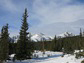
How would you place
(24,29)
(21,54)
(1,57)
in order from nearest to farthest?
(1,57)
(21,54)
(24,29)

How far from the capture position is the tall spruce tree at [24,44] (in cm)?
4203

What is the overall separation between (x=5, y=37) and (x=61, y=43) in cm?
9085

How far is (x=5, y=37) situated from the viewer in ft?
109

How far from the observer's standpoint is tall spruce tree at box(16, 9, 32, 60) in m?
42.0

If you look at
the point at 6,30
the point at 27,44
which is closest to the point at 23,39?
the point at 27,44

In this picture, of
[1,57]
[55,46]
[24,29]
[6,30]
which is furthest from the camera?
[55,46]

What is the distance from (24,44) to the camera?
142 ft

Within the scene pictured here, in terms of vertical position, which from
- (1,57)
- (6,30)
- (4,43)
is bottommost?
(1,57)

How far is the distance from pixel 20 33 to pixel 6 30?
31.6 ft

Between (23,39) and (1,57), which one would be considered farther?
(23,39)

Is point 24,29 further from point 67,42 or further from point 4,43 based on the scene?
point 67,42

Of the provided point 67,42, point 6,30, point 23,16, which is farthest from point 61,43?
Result: point 6,30

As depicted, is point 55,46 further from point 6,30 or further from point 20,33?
point 6,30

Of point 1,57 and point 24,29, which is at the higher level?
point 24,29
